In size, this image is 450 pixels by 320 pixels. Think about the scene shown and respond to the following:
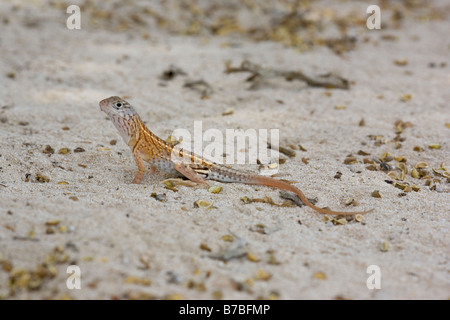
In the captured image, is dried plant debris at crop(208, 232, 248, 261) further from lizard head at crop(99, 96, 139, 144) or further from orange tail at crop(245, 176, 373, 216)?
lizard head at crop(99, 96, 139, 144)

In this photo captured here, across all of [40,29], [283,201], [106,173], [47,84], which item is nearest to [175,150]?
[106,173]

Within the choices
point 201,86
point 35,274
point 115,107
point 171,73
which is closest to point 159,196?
point 115,107

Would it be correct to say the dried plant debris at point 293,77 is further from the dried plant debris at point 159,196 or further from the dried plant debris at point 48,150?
the dried plant debris at point 159,196

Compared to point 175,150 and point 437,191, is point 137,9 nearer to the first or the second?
point 175,150

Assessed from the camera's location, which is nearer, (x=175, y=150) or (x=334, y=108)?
(x=175, y=150)

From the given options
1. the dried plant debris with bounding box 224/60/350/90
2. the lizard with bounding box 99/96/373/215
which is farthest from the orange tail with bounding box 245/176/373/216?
the dried plant debris with bounding box 224/60/350/90

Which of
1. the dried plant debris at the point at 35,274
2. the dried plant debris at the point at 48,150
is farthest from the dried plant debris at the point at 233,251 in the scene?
the dried plant debris at the point at 48,150
